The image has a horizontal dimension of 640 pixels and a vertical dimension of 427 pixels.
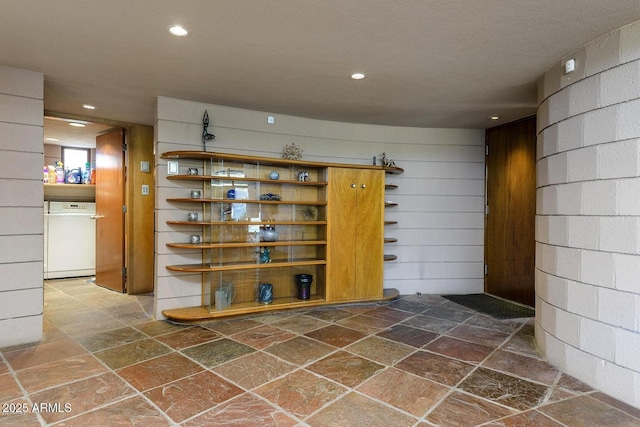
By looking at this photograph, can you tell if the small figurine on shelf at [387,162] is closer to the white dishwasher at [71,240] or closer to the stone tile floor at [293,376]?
the stone tile floor at [293,376]

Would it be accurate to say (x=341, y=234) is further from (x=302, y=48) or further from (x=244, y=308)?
(x=302, y=48)

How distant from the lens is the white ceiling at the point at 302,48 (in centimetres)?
209

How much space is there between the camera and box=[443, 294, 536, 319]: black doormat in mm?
4048

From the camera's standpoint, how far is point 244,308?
3.85 m

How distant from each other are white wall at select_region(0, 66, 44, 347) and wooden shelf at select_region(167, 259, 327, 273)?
114 centimetres

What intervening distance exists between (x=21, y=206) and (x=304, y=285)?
2.79m

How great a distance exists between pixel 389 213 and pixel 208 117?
264 cm

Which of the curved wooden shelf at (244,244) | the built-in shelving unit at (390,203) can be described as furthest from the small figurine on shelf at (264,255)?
the built-in shelving unit at (390,203)

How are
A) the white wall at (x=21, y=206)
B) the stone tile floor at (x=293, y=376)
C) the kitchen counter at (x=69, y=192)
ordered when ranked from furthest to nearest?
1. the kitchen counter at (x=69, y=192)
2. the white wall at (x=21, y=206)
3. the stone tile floor at (x=293, y=376)

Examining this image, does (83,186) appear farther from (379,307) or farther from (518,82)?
(518,82)

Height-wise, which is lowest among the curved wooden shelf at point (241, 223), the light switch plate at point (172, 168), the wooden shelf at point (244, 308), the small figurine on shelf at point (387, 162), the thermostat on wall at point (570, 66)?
the wooden shelf at point (244, 308)

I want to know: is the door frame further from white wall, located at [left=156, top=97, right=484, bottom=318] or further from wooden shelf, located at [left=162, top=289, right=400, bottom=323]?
white wall, located at [left=156, top=97, right=484, bottom=318]

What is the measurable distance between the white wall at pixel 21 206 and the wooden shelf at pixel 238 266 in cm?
114

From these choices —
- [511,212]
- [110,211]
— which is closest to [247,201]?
[110,211]
